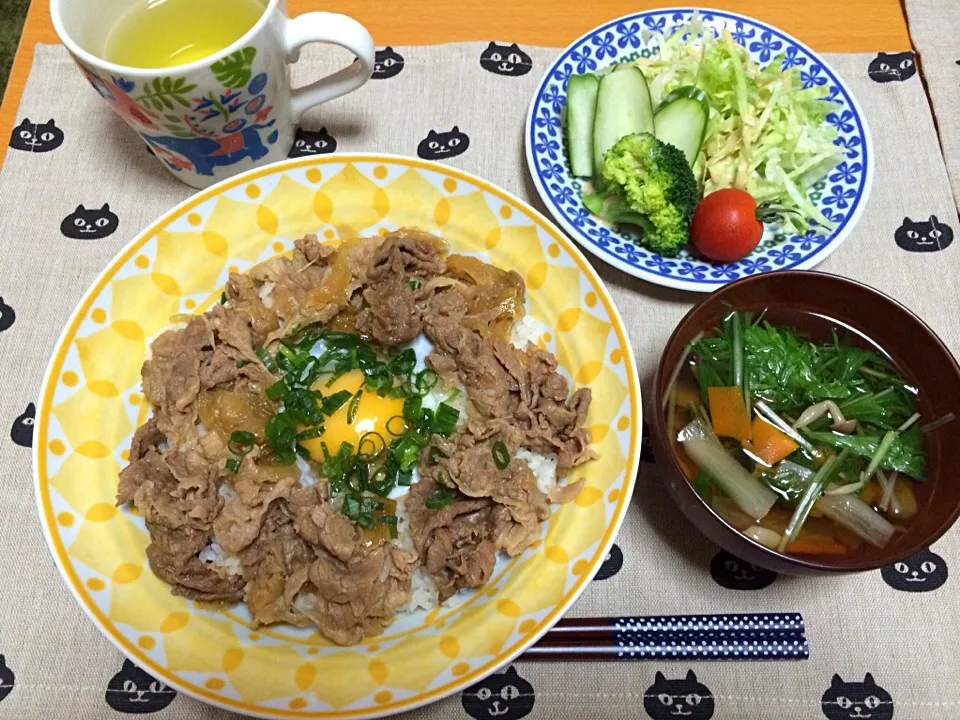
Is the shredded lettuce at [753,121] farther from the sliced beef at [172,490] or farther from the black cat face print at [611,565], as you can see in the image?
the sliced beef at [172,490]

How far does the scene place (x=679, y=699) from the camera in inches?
86.0

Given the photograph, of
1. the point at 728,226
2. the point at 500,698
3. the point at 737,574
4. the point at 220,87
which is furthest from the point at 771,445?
the point at 220,87

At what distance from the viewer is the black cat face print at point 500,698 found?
2164mm

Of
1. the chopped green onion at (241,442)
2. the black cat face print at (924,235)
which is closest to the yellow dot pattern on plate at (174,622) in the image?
the chopped green onion at (241,442)

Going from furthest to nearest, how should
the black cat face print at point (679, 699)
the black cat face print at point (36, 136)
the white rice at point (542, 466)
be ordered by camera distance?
1. the black cat face print at point (36, 136)
2. the white rice at point (542, 466)
3. the black cat face print at point (679, 699)

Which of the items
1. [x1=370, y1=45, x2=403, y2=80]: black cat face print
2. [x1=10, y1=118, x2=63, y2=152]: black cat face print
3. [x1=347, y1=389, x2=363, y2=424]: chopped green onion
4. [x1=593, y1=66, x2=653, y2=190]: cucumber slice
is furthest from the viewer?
[x1=370, y1=45, x2=403, y2=80]: black cat face print

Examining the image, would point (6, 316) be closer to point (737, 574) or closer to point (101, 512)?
point (101, 512)

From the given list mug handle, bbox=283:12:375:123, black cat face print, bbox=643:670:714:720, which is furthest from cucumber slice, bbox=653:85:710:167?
black cat face print, bbox=643:670:714:720

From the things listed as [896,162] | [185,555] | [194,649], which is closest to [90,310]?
[185,555]

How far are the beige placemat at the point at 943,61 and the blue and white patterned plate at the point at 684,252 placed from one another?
1.89ft

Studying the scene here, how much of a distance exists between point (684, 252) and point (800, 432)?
91cm

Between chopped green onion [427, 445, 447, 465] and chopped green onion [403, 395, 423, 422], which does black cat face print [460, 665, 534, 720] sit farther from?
chopped green onion [403, 395, 423, 422]

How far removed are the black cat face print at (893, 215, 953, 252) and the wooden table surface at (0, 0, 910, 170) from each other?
103cm

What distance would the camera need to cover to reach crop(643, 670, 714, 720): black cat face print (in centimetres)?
217
